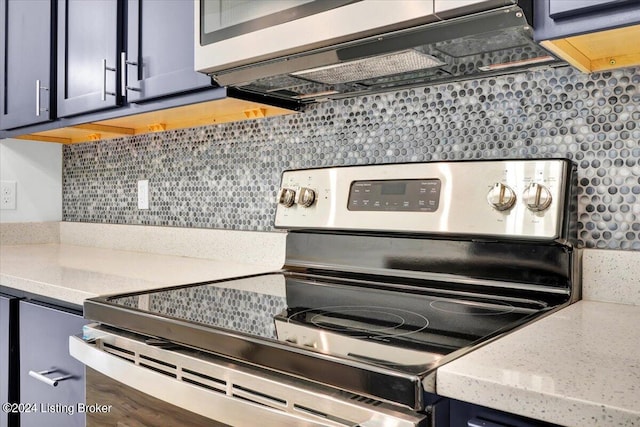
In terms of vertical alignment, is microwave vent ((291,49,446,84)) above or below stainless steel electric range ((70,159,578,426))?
above

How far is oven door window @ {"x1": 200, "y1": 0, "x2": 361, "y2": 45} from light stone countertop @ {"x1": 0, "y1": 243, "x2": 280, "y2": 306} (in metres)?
0.60

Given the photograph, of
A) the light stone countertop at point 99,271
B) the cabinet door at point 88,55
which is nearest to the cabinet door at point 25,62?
the cabinet door at point 88,55

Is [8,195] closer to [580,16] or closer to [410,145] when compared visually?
[410,145]

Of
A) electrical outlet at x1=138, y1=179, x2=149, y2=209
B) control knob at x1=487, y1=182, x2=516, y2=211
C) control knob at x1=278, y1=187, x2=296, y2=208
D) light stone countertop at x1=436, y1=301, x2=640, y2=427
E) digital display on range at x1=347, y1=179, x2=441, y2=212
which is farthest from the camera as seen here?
electrical outlet at x1=138, y1=179, x2=149, y2=209

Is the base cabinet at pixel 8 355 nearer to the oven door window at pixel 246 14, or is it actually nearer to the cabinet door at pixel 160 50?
the cabinet door at pixel 160 50

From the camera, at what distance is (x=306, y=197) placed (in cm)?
136

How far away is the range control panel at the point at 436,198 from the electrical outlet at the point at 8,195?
1545mm

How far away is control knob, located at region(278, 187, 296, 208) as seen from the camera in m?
1.40

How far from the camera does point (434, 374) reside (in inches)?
24.1

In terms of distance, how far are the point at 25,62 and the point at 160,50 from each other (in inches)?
34.7

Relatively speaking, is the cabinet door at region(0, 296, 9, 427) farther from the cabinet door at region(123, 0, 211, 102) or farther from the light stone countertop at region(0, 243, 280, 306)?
the cabinet door at region(123, 0, 211, 102)

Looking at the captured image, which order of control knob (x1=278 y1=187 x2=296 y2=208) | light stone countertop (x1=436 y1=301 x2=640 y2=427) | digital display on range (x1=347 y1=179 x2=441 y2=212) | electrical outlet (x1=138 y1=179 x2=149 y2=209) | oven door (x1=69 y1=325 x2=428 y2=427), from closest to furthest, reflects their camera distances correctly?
light stone countertop (x1=436 y1=301 x2=640 y2=427) < oven door (x1=69 y1=325 x2=428 y2=427) < digital display on range (x1=347 y1=179 x2=441 y2=212) < control knob (x1=278 y1=187 x2=296 y2=208) < electrical outlet (x1=138 y1=179 x2=149 y2=209)

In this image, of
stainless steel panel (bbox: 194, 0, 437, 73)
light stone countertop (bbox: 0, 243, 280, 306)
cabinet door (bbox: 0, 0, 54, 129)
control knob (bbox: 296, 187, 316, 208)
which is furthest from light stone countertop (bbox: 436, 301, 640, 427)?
cabinet door (bbox: 0, 0, 54, 129)

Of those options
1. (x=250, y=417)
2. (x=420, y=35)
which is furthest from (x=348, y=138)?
(x=250, y=417)
